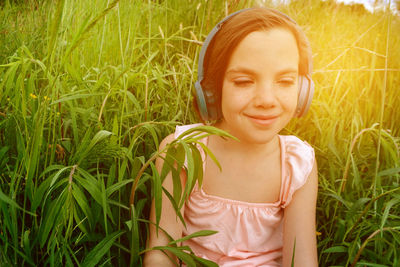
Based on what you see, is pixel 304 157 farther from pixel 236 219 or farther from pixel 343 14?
pixel 343 14

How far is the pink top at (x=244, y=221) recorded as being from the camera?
158 cm

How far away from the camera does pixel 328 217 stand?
5.81 feet

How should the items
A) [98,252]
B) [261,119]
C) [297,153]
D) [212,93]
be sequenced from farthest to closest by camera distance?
[297,153], [212,93], [261,119], [98,252]

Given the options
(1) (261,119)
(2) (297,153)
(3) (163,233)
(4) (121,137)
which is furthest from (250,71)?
(3) (163,233)

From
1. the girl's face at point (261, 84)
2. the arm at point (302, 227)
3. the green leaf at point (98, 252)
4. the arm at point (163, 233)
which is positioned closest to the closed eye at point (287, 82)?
the girl's face at point (261, 84)

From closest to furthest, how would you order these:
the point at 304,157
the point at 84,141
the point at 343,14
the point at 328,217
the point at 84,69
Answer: the point at 84,141, the point at 304,157, the point at 328,217, the point at 84,69, the point at 343,14

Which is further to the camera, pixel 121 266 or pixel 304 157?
pixel 304 157

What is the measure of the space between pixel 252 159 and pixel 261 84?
1.17ft

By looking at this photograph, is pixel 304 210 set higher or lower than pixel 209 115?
lower

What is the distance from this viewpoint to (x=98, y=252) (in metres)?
1.27

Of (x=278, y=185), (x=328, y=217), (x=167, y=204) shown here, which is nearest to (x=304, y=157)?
(x=278, y=185)

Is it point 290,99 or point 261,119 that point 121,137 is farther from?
point 290,99

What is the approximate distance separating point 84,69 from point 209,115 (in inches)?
41.3

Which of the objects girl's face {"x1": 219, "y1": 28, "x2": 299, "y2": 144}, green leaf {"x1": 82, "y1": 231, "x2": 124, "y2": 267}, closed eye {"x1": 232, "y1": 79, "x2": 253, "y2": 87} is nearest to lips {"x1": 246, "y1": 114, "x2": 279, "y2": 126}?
girl's face {"x1": 219, "y1": 28, "x2": 299, "y2": 144}
